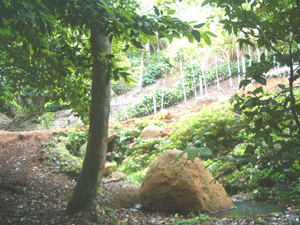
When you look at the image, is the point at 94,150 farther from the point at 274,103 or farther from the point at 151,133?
the point at 151,133

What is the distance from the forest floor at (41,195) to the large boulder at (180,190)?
0.19m

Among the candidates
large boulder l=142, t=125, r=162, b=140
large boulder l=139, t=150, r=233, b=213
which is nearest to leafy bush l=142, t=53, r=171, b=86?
large boulder l=142, t=125, r=162, b=140

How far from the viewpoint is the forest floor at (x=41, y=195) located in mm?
2803

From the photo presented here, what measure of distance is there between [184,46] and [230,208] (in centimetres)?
1184

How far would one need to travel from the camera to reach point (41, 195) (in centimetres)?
381

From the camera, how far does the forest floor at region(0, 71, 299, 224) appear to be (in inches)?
110

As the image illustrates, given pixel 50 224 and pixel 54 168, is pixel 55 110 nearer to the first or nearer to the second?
pixel 54 168

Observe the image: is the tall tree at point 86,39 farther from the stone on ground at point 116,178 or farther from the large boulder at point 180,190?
the stone on ground at point 116,178

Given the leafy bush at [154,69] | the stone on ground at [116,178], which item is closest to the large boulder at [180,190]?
the stone on ground at [116,178]

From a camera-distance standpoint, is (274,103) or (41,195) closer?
(274,103)

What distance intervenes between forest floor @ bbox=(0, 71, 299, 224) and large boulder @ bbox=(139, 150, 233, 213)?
7.5 inches

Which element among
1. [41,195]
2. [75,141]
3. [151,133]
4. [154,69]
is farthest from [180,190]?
[154,69]

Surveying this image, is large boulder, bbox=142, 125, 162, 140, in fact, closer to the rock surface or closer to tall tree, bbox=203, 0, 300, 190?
the rock surface

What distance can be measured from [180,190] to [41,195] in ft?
7.22
